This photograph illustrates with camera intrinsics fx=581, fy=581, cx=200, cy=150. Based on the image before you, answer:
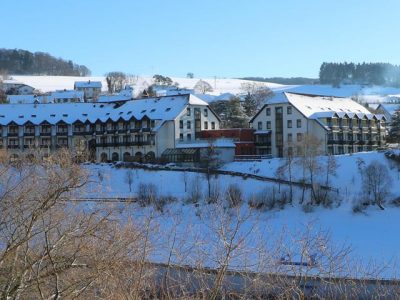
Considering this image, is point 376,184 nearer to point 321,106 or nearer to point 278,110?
point 278,110

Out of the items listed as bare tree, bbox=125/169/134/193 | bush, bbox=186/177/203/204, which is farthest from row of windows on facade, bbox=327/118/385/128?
bare tree, bbox=125/169/134/193

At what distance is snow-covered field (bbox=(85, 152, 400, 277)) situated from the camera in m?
37.6

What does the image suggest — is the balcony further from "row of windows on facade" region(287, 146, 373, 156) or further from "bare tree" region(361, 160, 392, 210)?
"bare tree" region(361, 160, 392, 210)

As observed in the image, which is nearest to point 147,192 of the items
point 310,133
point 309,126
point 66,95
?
point 310,133

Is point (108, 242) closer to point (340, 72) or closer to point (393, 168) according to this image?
point (393, 168)

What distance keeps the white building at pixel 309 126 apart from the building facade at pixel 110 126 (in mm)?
7770

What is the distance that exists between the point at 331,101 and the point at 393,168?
21999 millimetres

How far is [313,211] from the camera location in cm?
4359

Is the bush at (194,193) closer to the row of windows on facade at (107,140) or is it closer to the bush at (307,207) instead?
the bush at (307,207)

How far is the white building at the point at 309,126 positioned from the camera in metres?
59.5

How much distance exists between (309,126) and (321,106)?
20.9 ft

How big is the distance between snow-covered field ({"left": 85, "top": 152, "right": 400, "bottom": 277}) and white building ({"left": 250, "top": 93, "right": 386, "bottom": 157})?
25.2ft

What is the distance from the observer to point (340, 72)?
19775 centimetres

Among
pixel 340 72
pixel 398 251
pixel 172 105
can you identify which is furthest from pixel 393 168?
pixel 340 72
